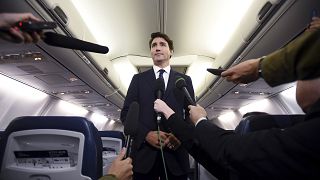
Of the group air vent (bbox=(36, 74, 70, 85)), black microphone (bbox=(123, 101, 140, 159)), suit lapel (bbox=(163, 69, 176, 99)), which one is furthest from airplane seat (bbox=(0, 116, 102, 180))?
air vent (bbox=(36, 74, 70, 85))

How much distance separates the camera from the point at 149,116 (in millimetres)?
2311

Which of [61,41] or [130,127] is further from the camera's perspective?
[130,127]

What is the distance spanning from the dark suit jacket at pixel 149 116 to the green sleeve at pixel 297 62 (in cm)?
99

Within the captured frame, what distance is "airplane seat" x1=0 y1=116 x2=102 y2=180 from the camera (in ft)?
5.02

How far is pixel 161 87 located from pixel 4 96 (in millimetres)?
5100

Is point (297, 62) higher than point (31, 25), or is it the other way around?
point (31, 25)

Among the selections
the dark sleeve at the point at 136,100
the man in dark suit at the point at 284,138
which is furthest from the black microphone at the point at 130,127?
the dark sleeve at the point at 136,100

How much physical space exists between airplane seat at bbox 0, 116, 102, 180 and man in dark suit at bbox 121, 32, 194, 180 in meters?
0.61

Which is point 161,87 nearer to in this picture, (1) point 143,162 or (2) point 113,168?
(1) point 143,162

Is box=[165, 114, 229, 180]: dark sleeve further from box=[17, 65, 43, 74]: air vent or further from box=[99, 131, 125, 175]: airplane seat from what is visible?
box=[17, 65, 43, 74]: air vent

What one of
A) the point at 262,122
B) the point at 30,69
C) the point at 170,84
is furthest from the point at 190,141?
the point at 30,69

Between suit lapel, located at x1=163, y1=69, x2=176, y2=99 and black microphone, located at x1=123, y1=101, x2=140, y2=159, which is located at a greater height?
suit lapel, located at x1=163, y1=69, x2=176, y2=99

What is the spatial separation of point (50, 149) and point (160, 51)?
4.31 ft

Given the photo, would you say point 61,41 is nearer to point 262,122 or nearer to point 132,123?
point 132,123
